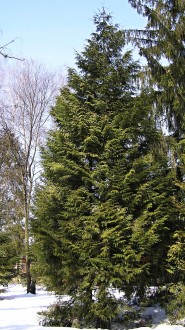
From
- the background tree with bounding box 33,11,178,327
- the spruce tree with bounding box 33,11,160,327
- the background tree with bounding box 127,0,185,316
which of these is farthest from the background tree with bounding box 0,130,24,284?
the background tree with bounding box 127,0,185,316

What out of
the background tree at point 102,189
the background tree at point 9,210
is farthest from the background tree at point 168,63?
the background tree at point 9,210

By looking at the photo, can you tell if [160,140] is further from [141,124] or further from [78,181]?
[78,181]

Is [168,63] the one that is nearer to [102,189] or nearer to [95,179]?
[95,179]

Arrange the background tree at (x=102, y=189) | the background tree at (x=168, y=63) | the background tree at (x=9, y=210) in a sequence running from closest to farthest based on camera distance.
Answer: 1. the background tree at (x=102, y=189)
2. the background tree at (x=168, y=63)
3. the background tree at (x=9, y=210)

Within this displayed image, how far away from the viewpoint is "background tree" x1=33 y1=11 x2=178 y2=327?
7.23 metres

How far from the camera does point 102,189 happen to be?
7578 millimetres

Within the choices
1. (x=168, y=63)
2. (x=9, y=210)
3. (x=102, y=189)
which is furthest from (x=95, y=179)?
(x=9, y=210)

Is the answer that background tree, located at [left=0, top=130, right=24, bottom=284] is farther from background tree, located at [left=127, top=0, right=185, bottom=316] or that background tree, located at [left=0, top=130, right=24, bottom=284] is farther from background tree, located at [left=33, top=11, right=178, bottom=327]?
background tree, located at [left=127, top=0, right=185, bottom=316]

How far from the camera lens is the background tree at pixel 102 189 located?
723cm

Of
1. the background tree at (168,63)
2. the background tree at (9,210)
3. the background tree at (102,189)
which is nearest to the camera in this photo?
the background tree at (102,189)

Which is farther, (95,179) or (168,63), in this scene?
(168,63)

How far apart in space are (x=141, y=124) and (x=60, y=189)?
2719 millimetres

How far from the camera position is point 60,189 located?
26.7ft

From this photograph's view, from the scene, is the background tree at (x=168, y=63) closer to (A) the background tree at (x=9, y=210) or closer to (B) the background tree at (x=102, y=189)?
(B) the background tree at (x=102, y=189)
